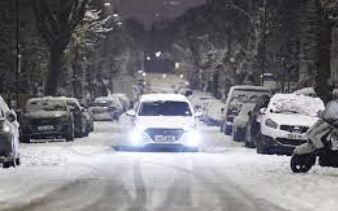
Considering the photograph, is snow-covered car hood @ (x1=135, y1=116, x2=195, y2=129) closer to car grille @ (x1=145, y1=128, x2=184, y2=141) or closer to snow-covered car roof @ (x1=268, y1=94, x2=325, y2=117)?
car grille @ (x1=145, y1=128, x2=184, y2=141)

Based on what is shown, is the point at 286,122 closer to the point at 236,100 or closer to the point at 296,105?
the point at 296,105

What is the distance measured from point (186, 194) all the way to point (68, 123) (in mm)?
16213

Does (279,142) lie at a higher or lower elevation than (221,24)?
lower

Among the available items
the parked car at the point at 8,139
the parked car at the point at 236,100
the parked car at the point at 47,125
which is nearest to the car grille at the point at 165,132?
the parked car at the point at 8,139

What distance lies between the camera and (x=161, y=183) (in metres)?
16.2

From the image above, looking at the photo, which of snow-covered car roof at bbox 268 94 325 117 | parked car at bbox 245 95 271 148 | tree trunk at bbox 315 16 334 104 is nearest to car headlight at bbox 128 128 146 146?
parked car at bbox 245 95 271 148

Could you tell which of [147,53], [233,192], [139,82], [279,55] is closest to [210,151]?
[233,192]

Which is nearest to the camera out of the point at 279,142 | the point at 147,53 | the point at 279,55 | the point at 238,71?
the point at 279,142

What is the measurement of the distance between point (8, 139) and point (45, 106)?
13.5m

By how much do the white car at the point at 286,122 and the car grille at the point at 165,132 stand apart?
235 centimetres

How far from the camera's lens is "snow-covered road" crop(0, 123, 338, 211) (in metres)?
13.2

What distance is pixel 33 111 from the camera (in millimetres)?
30953

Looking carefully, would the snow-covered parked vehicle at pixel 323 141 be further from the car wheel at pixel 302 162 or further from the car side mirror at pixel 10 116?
the car side mirror at pixel 10 116

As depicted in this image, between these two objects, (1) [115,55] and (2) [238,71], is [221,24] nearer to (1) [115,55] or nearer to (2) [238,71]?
(2) [238,71]
